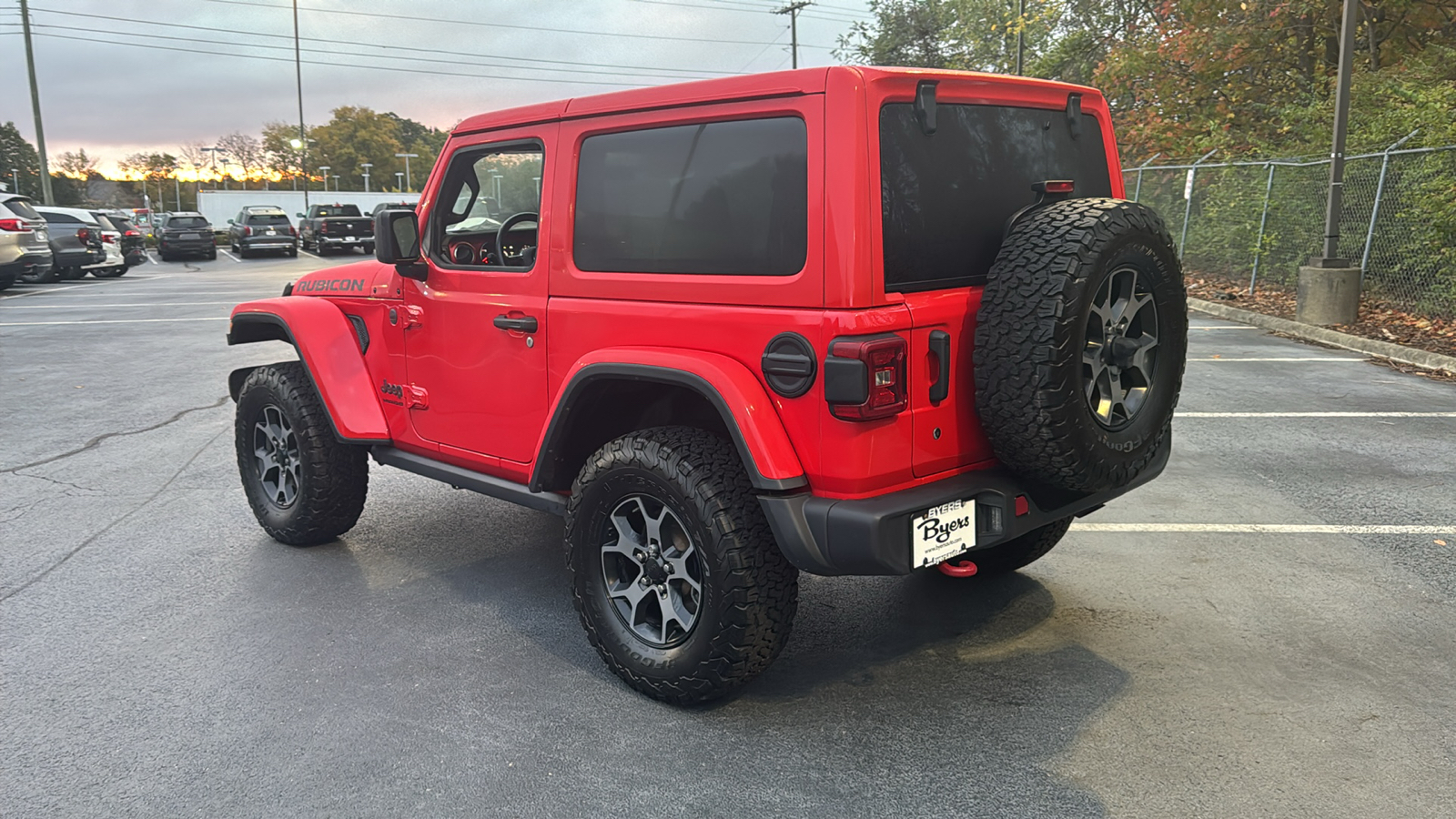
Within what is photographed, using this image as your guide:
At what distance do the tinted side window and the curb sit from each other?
29.4 feet

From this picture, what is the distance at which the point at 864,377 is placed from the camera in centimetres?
291

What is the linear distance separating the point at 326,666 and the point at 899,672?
2.09 meters

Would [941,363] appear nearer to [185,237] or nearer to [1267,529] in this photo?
[1267,529]

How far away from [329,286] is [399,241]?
2.96 feet

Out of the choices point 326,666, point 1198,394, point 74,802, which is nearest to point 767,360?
point 326,666

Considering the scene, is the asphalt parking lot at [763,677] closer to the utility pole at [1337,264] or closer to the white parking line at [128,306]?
the utility pole at [1337,264]

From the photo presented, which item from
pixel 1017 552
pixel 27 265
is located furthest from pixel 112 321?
pixel 1017 552

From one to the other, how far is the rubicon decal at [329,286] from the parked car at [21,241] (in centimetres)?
1821

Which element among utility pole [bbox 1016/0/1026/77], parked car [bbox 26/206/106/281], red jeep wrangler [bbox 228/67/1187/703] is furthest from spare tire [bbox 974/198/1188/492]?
parked car [bbox 26/206/106/281]

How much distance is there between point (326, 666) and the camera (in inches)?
149

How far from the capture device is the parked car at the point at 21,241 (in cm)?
1934

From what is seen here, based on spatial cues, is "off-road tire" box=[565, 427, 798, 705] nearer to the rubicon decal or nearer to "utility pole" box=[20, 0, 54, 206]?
the rubicon decal

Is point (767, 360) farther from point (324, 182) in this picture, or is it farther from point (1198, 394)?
point (324, 182)

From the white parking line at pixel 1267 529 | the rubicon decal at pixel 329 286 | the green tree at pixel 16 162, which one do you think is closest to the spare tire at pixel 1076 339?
the white parking line at pixel 1267 529
